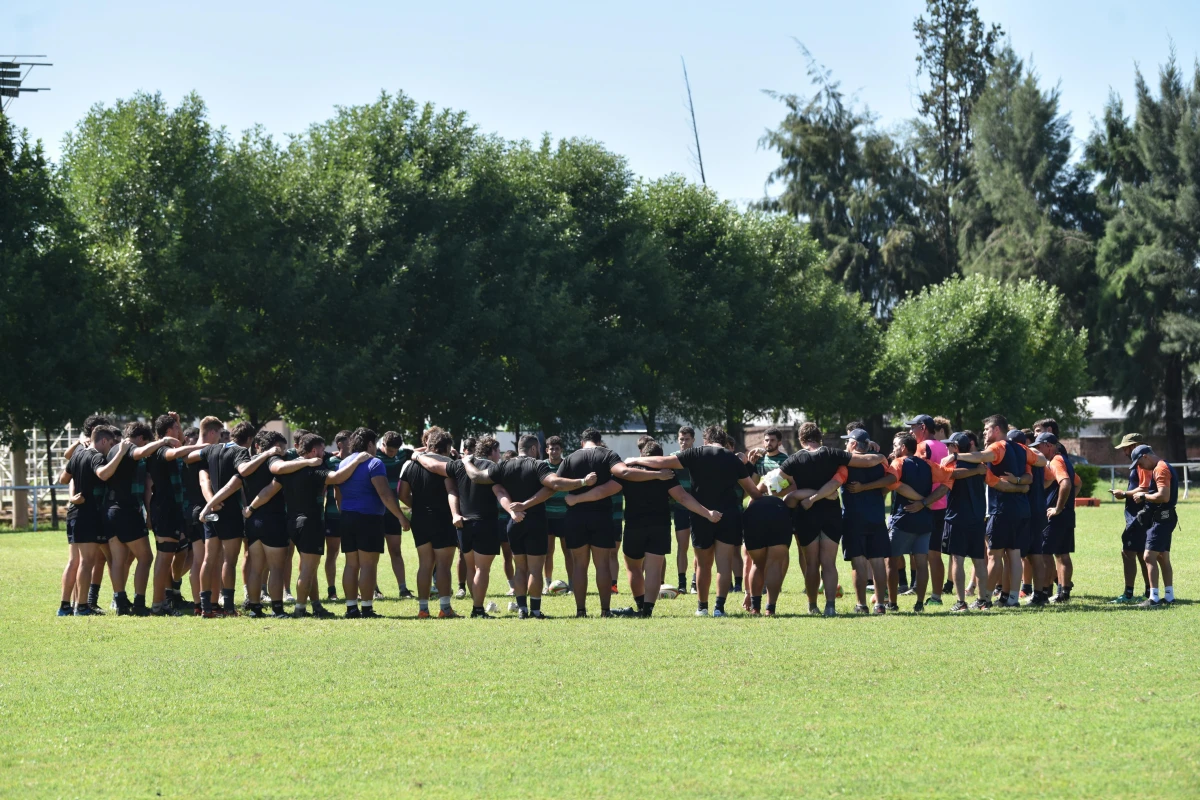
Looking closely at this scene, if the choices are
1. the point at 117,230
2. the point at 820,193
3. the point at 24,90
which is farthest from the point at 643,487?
the point at 820,193

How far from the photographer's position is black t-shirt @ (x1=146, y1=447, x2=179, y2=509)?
14.3 metres

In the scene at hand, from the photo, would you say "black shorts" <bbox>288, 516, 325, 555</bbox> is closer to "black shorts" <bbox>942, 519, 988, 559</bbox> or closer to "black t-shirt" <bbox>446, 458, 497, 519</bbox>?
"black t-shirt" <bbox>446, 458, 497, 519</bbox>

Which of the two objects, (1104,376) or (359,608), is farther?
(1104,376)

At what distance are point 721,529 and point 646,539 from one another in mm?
857

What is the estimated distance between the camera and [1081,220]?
61969mm

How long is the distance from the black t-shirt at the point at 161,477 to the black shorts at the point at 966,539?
827cm

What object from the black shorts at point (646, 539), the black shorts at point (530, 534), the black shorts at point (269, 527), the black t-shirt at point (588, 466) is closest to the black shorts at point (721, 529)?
the black shorts at point (646, 539)

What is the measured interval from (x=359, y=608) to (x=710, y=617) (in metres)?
3.90

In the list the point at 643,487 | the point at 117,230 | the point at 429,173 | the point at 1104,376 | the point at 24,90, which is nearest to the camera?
the point at 643,487

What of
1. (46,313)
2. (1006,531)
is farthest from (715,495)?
(46,313)

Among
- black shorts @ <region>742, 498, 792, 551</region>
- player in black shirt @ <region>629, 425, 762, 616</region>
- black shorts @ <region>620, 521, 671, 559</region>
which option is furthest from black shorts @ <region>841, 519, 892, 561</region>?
black shorts @ <region>620, 521, 671, 559</region>

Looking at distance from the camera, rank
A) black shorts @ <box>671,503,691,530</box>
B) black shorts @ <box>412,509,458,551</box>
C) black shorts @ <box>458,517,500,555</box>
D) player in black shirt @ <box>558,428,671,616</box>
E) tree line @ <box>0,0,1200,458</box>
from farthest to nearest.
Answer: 1. tree line @ <box>0,0,1200,458</box>
2. black shorts @ <box>671,503,691,530</box>
3. black shorts @ <box>412,509,458,551</box>
4. black shorts @ <box>458,517,500,555</box>
5. player in black shirt @ <box>558,428,671,616</box>

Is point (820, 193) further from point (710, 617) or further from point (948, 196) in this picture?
point (710, 617)

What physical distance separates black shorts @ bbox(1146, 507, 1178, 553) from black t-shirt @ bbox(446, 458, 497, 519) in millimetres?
6859
